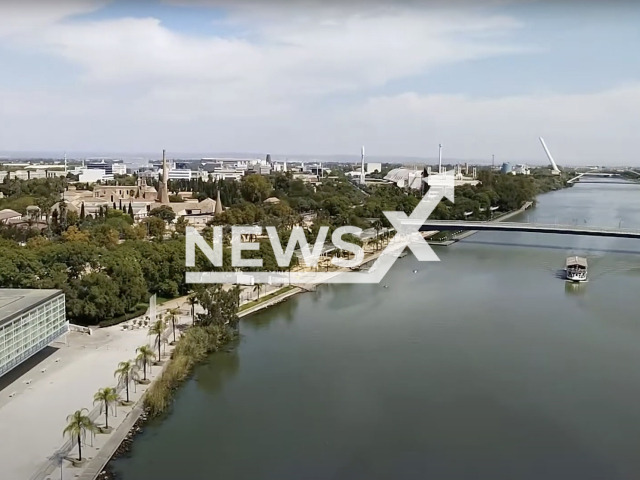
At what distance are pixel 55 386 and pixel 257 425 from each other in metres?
1.18

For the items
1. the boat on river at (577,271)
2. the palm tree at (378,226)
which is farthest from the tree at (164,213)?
the boat on river at (577,271)

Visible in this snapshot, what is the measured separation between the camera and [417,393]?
134 inches

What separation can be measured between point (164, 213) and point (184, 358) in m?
6.66

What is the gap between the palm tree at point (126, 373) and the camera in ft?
10.5

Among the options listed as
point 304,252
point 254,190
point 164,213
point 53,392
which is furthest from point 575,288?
point 254,190

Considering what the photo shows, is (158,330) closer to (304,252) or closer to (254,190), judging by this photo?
(304,252)

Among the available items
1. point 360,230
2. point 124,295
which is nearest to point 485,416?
point 124,295

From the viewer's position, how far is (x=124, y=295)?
15.1 feet

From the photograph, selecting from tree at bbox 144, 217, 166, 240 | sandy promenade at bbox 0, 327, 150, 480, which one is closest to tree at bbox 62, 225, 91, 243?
tree at bbox 144, 217, 166, 240

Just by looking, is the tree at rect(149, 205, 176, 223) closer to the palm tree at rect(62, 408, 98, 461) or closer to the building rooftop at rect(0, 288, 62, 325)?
the building rooftop at rect(0, 288, 62, 325)

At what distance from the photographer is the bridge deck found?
815 centimetres

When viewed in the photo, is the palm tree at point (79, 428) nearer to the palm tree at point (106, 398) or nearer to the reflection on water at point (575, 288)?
the palm tree at point (106, 398)

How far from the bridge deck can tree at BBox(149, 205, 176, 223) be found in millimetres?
3943

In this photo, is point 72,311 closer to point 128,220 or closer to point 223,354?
point 223,354
